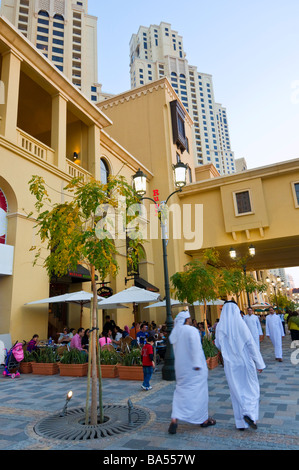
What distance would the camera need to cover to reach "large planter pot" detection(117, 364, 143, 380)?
8.99 metres

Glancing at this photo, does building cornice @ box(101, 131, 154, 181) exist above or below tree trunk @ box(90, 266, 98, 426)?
above

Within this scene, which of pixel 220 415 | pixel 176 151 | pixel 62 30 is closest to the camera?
pixel 220 415

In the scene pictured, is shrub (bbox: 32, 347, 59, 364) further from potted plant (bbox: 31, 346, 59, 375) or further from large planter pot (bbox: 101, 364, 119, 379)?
large planter pot (bbox: 101, 364, 119, 379)

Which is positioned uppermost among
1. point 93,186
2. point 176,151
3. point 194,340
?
point 176,151

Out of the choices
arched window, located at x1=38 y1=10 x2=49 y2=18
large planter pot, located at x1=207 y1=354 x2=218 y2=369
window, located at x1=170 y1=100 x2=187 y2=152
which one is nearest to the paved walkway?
large planter pot, located at x1=207 y1=354 x2=218 y2=369

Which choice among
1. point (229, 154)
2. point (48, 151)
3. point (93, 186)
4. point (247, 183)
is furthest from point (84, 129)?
point (229, 154)

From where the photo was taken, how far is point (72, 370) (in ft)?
32.4

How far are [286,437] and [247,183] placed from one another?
18.8m

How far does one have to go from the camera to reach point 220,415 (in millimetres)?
5477

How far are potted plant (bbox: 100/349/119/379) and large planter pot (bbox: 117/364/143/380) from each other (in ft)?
1.28

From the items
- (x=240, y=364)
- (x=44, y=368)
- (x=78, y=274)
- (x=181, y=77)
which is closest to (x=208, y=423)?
(x=240, y=364)

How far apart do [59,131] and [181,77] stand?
317ft

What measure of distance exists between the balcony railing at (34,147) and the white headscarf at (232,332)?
36.8 feet

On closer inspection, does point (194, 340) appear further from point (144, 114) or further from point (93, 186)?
point (144, 114)
